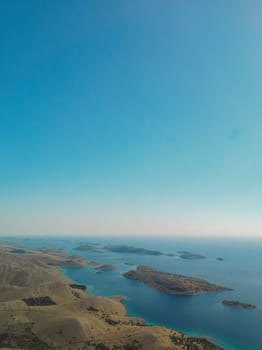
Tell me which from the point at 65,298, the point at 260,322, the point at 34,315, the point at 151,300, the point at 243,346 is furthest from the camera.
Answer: the point at 151,300

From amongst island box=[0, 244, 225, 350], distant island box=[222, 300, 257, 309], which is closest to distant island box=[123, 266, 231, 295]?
distant island box=[222, 300, 257, 309]

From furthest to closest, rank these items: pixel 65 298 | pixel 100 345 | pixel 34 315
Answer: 1. pixel 65 298
2. pixel 34 315
3. pixel 100 345

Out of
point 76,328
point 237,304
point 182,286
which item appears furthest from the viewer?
point 182,286

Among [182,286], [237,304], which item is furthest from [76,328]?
[182,286]

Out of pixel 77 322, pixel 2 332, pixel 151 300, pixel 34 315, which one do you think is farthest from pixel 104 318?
pixel 151 300

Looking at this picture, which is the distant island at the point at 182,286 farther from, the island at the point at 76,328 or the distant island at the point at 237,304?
the island at the point at 76,328

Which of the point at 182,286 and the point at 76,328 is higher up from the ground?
the point at 76,328

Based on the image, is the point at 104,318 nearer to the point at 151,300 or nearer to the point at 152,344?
the point at 152,344

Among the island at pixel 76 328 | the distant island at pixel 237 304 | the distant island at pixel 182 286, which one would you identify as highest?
the island at pixel 76 328

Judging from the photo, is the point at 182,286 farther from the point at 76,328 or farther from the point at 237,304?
the point at 76,328

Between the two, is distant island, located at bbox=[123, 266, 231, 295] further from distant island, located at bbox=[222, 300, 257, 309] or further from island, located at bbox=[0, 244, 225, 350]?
island, located at bbox=[0, 244, 225, 350]

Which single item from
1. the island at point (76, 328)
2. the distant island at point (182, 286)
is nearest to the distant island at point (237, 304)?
the distant island at point (182, 286)
